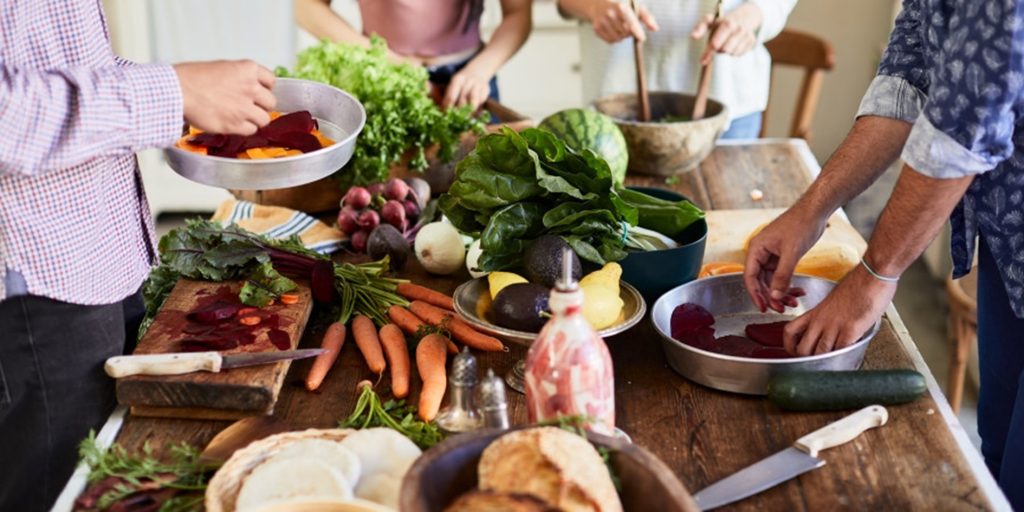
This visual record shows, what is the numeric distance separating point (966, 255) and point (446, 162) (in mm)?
1194

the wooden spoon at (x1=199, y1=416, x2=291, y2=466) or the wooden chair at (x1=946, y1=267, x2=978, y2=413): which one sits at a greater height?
the wooden spoon at (x1=199, y1=416, x2=291, y2=466)


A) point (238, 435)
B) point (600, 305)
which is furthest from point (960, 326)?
point (238, 435)

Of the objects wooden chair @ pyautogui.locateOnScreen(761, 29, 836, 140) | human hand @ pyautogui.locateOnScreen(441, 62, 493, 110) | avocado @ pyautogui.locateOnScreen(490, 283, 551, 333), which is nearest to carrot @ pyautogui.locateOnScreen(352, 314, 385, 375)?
avocado @ pyautogui.locateOnScreen(490, 283, 551, 333)

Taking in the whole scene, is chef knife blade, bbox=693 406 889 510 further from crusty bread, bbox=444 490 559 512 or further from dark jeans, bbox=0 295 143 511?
dark jeans, bbox=0 295 143 511

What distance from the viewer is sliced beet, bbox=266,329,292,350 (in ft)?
5.61

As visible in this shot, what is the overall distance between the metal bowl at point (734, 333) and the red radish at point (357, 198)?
2.53 feet

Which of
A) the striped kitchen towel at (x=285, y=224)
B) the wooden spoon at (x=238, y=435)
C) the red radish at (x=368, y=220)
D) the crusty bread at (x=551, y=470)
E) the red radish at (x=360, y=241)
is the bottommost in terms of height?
the striped kitchen towel at (x=285, y=224)

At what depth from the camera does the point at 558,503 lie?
1.09 meters

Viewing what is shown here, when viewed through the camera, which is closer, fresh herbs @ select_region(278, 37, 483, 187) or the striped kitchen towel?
the striped kitchen towel

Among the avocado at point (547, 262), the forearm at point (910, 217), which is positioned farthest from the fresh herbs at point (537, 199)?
the forearm at point (910, 217)

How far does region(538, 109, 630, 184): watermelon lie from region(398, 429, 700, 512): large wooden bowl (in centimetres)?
125

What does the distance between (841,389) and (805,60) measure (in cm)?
245

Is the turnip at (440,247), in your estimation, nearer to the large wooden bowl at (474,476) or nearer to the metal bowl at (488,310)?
the metal bowl at (488,310)

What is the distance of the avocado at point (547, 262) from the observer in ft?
5.69
